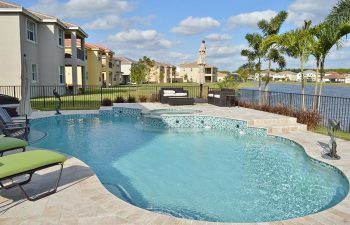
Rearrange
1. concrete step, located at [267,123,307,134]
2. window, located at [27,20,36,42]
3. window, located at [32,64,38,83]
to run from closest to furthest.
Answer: concrete step, located at [267,123,307,134]
window, located at [27,20,36,42]
window, located at [32,64,38,83]

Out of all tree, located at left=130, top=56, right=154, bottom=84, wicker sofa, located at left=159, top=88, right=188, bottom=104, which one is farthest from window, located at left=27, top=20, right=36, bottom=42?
tree, located at left=130, top=56, right=154, bottom=84

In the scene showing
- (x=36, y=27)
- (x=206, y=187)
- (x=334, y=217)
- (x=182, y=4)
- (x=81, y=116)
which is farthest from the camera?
(x=36, y=27)

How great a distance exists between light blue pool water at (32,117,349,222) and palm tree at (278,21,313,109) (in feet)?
18.3

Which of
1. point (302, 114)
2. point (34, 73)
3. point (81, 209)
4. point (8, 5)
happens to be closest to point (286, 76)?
point (34, 73)

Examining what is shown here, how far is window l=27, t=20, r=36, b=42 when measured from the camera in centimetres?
2229

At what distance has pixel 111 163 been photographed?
7.33 meters

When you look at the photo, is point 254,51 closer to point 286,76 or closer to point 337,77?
point 337,77

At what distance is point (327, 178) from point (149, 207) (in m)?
3.87

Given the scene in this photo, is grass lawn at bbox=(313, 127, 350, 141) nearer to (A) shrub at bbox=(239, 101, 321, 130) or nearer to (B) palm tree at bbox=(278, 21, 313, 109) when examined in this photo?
(A) shrub at bbox=(239, 101, 321, 130)

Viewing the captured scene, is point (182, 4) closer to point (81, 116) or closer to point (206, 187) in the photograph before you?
point (81, 116)

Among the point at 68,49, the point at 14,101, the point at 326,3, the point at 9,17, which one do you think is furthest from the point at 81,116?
the point at 68,49

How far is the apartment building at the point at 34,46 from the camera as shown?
20281 mm

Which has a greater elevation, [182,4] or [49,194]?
[182,4]

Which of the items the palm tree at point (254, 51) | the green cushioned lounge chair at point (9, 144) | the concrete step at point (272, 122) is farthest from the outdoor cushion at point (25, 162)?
the palm tree at point (254, 51)
